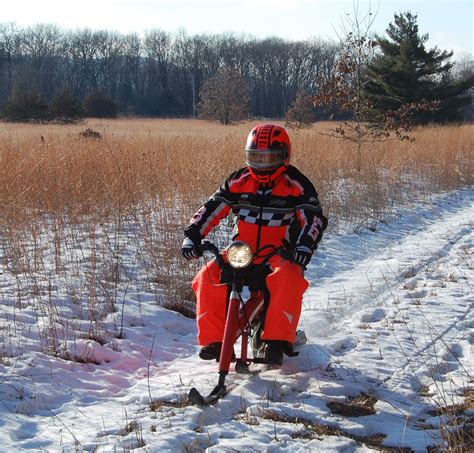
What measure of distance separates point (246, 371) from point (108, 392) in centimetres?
85

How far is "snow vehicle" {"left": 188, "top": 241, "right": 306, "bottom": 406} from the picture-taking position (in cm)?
345

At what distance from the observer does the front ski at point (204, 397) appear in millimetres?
3264

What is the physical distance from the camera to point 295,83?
76188 mm

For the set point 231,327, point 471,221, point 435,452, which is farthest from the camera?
point 471,221

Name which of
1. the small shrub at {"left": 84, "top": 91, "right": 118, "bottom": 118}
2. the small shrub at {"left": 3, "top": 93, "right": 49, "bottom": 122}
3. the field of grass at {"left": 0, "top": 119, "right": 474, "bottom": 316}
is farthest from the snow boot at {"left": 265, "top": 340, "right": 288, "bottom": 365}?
the small shrub at {"left": 84, "top": 91, "right": 118, "bottom": 118}

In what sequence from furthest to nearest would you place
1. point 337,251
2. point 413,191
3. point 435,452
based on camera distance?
point 413,191 < point 337,251 < point 435,452

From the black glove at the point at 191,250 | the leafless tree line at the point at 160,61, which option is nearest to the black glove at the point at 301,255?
the black glove at the point at 191,250

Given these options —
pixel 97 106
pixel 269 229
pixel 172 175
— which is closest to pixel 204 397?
pixel 269 229

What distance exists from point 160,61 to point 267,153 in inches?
3057

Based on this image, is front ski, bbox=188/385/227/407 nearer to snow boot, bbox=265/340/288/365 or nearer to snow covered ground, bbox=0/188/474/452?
snow covered ground, bbox=0/188/474/452

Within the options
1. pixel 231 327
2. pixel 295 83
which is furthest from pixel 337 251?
pixel 295 83

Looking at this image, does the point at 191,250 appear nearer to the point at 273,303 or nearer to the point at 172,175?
the point at 273,303

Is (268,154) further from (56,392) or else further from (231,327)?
(56,392)

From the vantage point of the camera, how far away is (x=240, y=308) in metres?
3.75
